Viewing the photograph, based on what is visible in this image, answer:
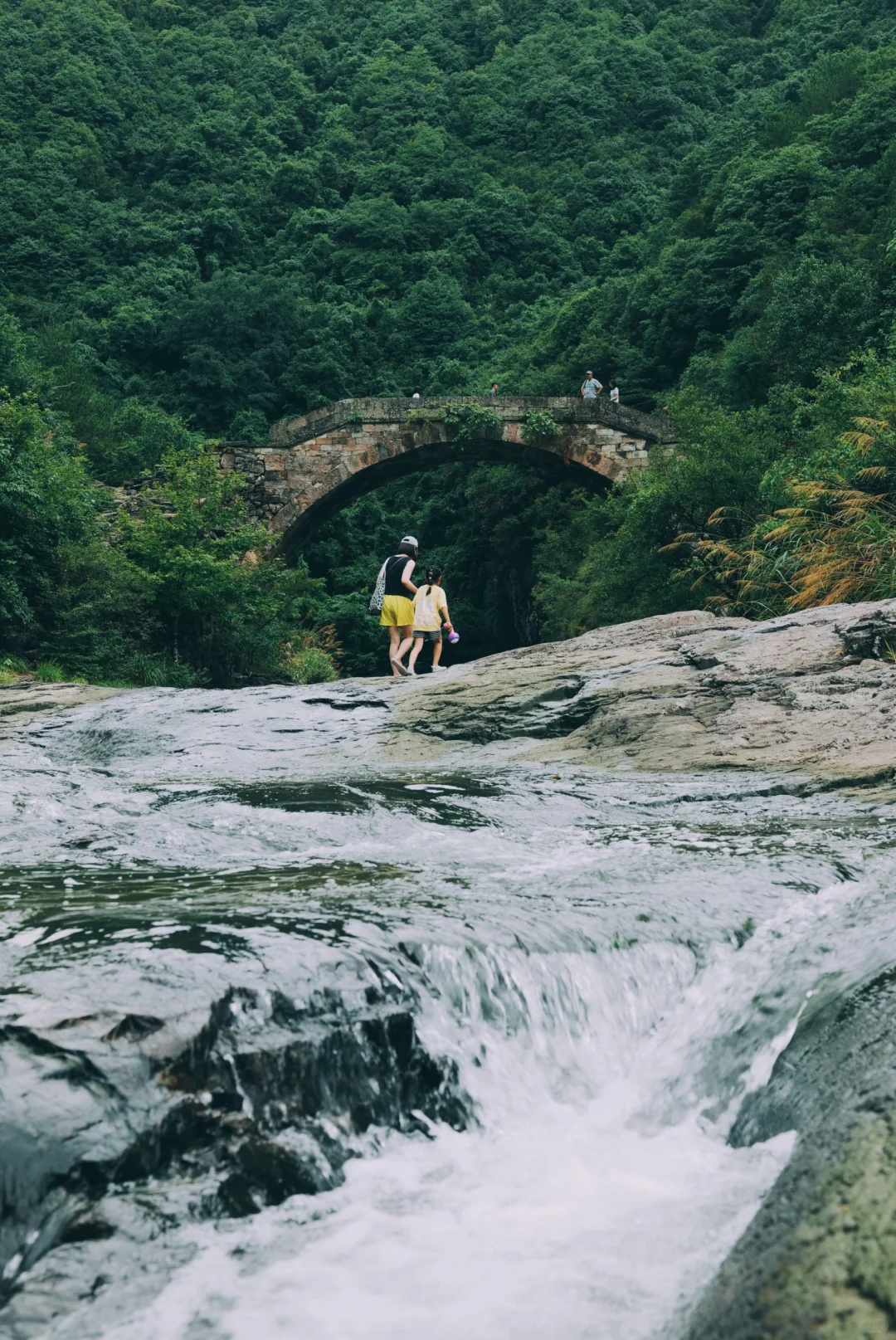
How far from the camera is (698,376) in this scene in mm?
30406

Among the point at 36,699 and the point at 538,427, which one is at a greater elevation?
the point at 538,427

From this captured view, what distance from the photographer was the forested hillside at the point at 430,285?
17234 mm

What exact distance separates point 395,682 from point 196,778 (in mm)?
3035

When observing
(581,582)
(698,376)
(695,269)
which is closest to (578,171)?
(695,269)

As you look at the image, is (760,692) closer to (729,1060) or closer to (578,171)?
(729,1060)

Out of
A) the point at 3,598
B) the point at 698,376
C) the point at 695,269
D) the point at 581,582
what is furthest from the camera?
the point at 695,269

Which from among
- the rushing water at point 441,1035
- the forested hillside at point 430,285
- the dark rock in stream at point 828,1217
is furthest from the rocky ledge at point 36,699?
the dark rock in stream at point 828,1217

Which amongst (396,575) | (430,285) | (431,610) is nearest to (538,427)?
(396,575)

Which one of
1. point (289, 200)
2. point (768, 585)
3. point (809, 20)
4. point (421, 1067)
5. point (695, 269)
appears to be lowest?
point (421, 1067)

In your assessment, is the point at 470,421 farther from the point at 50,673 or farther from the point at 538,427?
the point at 50,673

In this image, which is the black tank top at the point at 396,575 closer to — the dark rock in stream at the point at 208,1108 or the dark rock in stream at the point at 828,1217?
the dark rock in stream at the point at 208,1108

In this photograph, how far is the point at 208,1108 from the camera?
2984 millimetres

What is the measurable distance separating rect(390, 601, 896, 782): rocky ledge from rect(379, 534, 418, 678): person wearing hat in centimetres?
263

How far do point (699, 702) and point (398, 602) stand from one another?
17.5 ft
